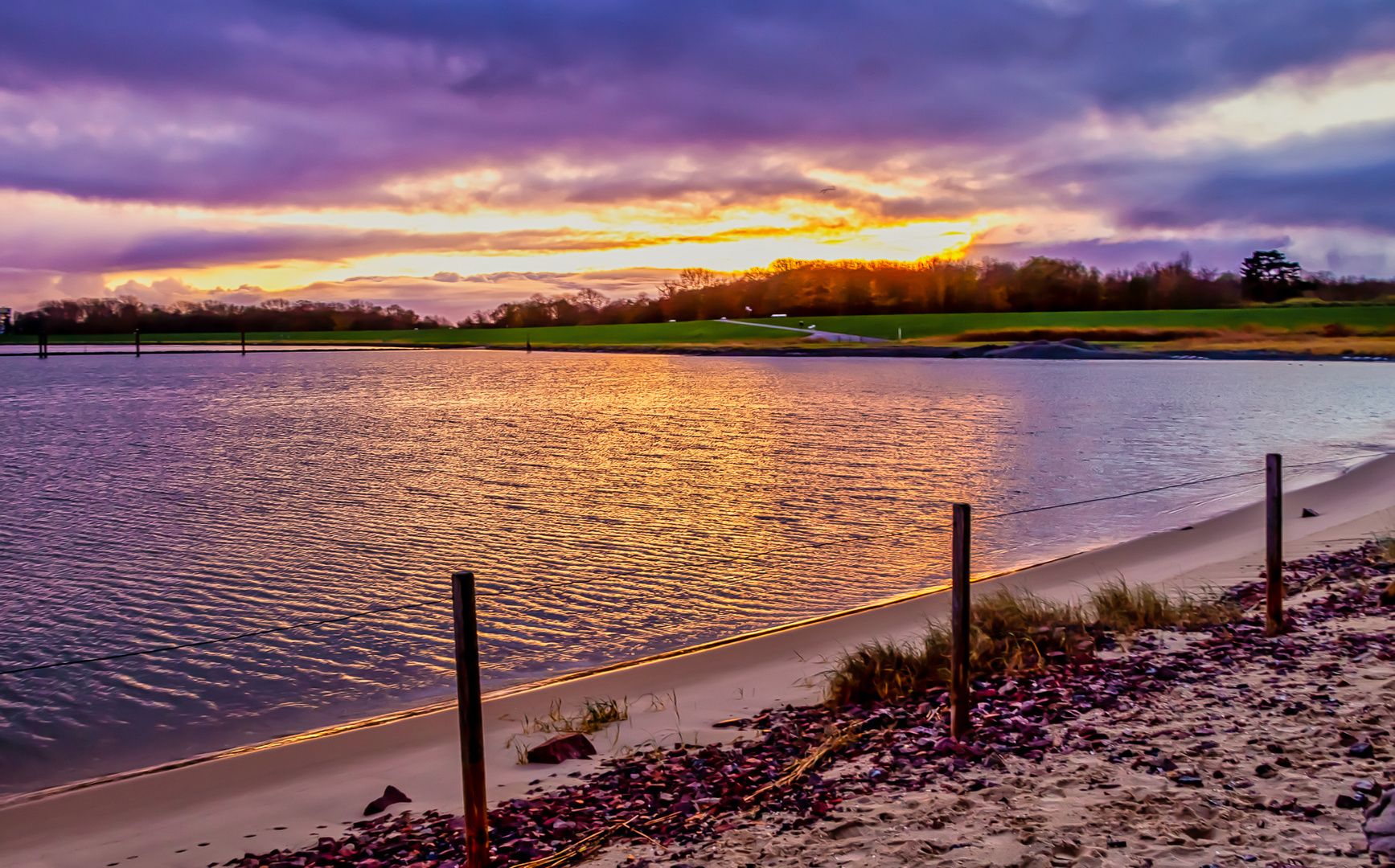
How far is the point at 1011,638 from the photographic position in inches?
336

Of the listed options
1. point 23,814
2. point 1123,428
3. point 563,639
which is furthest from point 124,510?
point 1123,428

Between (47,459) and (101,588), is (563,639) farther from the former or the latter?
(47,459)

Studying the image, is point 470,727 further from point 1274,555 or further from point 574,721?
point 1274,555

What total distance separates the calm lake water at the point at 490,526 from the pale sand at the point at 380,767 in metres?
0.83

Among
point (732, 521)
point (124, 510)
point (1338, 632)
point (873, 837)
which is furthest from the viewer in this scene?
point (124, 510)

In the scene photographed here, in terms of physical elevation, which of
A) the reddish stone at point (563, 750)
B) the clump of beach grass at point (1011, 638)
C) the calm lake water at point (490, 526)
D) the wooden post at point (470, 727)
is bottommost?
the calm lake water at point (490, 526)

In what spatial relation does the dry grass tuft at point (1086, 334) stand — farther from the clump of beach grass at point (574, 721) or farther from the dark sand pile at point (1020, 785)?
the clump of beach grass at point (574, 721)

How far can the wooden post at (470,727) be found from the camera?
5242 millimetres

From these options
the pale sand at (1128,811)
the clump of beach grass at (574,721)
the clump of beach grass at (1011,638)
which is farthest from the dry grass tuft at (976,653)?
the clump of beach grass at (574,721)

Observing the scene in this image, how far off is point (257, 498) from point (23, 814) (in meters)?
16.7

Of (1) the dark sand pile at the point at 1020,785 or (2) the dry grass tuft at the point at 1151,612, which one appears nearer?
(1) the dark sand pile at the point at 1020,785

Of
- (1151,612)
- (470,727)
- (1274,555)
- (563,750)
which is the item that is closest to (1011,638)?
(1151,612)

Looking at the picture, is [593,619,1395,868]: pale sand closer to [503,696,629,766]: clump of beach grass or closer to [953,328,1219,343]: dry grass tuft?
[503,696,629,766]: clump of beach grass

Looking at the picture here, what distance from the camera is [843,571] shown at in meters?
14.3
